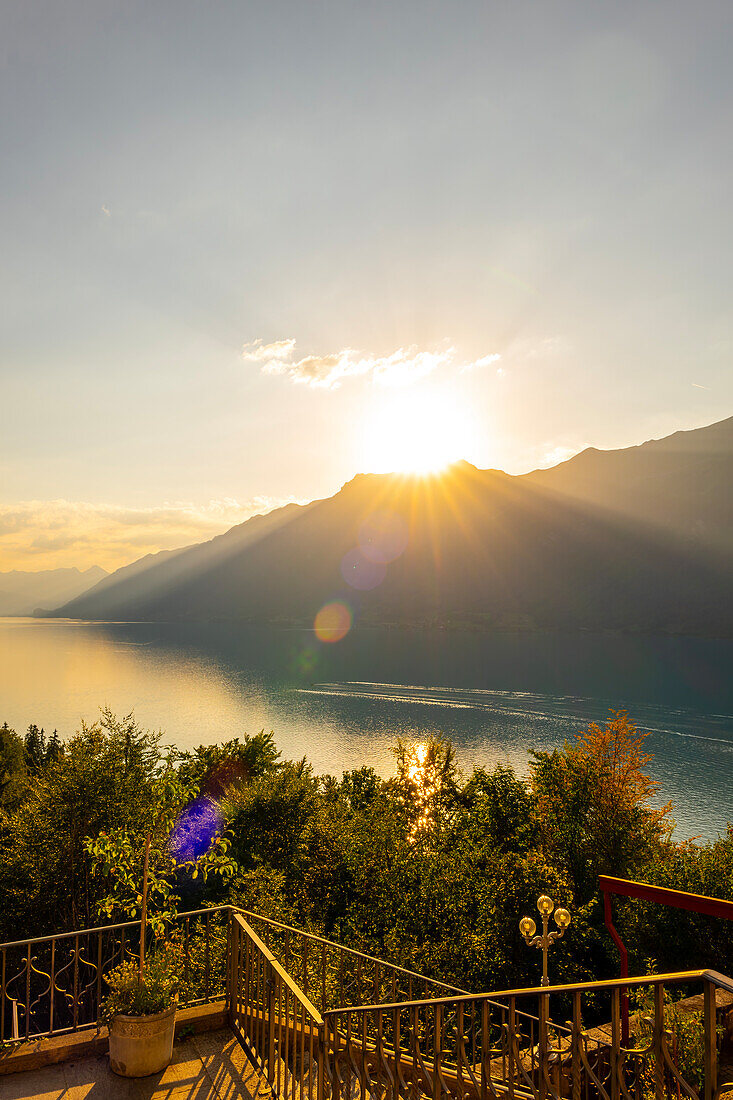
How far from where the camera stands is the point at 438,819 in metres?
37.1

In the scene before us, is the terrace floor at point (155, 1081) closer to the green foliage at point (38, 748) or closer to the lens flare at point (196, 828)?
the lens flare at point (196, 828)

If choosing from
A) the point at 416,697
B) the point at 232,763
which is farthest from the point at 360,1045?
the point at 416,697

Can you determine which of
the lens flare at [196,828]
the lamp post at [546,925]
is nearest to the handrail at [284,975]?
the lamp post at [546,925]

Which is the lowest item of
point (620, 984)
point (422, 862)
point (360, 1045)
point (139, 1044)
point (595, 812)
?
point (595, 812)

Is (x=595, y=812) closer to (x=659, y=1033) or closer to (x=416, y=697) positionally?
(x=659, y=1033)

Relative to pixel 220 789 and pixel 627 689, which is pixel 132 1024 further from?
pixel 627 689

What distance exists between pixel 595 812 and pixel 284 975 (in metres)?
29.1

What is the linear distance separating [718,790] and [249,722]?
51.9 m

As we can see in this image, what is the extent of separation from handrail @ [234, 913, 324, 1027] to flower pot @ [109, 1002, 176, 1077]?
0.89 metres

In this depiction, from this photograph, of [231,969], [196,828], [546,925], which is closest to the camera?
[231,969]

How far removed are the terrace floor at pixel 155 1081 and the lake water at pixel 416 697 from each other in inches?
1877

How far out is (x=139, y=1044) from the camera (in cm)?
528

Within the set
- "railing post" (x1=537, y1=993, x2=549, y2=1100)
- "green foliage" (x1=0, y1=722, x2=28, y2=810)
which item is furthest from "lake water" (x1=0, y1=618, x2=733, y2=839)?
"railing post" (x1=537, y1=993, x2=549, y2=1100)

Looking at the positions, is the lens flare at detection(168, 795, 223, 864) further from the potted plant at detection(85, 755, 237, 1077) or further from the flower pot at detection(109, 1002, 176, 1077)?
the flower pot at detection(109, 1002, 176, 1077)
